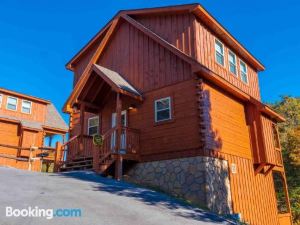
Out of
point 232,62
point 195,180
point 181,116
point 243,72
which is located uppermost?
point 232,62

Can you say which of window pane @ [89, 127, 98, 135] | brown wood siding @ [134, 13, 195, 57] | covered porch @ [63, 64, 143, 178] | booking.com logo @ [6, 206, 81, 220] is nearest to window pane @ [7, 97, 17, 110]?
covered porch @ [63, 64, 143, 178]

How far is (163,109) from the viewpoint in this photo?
536 inches

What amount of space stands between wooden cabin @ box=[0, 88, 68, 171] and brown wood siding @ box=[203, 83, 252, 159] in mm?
16507

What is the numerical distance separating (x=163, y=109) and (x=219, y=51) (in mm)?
5155

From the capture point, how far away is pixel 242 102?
15.8m

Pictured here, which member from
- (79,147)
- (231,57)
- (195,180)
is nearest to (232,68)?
(231,57)

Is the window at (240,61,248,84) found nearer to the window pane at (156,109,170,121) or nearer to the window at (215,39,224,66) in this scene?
the window at (215,39,224,66)

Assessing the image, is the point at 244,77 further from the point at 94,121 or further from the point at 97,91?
the point at 94,121

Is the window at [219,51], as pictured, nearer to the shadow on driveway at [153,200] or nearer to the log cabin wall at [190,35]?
the log cabin wall at [190,35]

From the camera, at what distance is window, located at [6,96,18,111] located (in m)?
26.0

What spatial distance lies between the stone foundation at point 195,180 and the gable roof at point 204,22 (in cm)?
727

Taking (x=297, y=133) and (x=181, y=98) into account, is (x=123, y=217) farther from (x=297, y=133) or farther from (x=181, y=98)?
(x=297, y=133)

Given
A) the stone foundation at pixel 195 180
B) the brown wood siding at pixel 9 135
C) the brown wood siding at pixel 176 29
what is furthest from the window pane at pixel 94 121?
the brown wood siding at pixel 9 135

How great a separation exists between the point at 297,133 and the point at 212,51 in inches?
589
